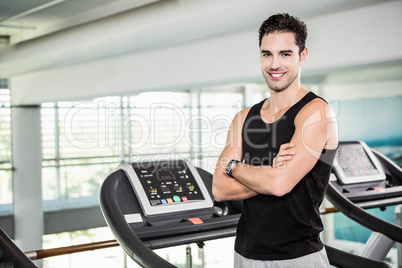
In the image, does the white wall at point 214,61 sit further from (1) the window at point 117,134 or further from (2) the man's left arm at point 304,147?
(1) the window at point 117,134

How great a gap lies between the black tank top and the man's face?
3.4 inches

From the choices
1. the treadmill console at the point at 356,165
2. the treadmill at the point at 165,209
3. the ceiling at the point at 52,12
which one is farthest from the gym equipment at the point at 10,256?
the ceiling at the point at 52,12

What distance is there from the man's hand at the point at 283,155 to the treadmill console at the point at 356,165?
5.29 ft

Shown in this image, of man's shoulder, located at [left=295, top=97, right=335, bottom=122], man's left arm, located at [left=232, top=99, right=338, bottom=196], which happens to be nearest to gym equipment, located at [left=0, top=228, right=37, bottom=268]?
man's left arm, located at [left=232, top=99, right=338, bottom=196]

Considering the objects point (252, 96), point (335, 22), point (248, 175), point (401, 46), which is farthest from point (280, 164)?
→ point (252, 96)

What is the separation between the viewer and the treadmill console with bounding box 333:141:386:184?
309cm

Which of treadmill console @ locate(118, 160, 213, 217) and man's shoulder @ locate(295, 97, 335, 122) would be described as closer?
man's shoulder @ locate(295, 97, 335, 122)

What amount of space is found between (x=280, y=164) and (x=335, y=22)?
278cm

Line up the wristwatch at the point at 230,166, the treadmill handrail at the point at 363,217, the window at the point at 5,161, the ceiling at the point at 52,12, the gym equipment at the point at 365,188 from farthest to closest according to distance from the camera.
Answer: the window at the point at 5,161, the ceiling at the point at 52,12, the gym equipment at the point at 365,188, the treadmill handrail at the point at 363,217, the wristwatch at the point at 230,166

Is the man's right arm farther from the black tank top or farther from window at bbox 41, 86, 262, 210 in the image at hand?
window at bbox 41, 86, 262, 210

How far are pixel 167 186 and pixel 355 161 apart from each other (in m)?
1.46

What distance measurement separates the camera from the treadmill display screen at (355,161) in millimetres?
3146

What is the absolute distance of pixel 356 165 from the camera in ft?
10.5

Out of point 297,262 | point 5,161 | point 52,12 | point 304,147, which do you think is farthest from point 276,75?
point 5,161
